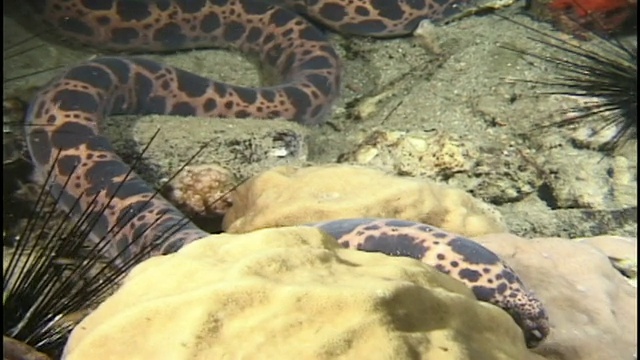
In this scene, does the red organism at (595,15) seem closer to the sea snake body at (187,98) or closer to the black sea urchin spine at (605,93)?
the black sea urchin spine at (605,93)

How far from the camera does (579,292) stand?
2.75 m

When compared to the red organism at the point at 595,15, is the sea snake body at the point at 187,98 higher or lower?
lower

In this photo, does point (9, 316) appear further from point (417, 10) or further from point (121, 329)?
point (417, 10)

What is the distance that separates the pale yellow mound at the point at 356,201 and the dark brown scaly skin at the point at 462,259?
2.42ft

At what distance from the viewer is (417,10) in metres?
6.85

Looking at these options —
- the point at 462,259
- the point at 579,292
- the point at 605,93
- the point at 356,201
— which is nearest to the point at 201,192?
the point at 356,201

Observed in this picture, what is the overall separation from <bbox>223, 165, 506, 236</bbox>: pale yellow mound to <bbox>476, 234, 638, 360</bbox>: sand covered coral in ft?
1.22

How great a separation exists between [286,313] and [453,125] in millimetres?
3536

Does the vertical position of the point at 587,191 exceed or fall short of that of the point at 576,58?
it falls short

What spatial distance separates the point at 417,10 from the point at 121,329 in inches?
223

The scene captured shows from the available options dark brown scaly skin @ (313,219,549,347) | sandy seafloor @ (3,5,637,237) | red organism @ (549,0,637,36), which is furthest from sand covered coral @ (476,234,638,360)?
red organism @ (549,0,637,36)

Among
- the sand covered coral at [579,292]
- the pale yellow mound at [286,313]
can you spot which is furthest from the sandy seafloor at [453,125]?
the pale yellow mound at [286,313]

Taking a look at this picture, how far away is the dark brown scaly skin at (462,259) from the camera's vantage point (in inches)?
94.8

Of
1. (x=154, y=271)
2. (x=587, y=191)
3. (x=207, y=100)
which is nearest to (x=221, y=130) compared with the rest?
(x=207, y=100)
